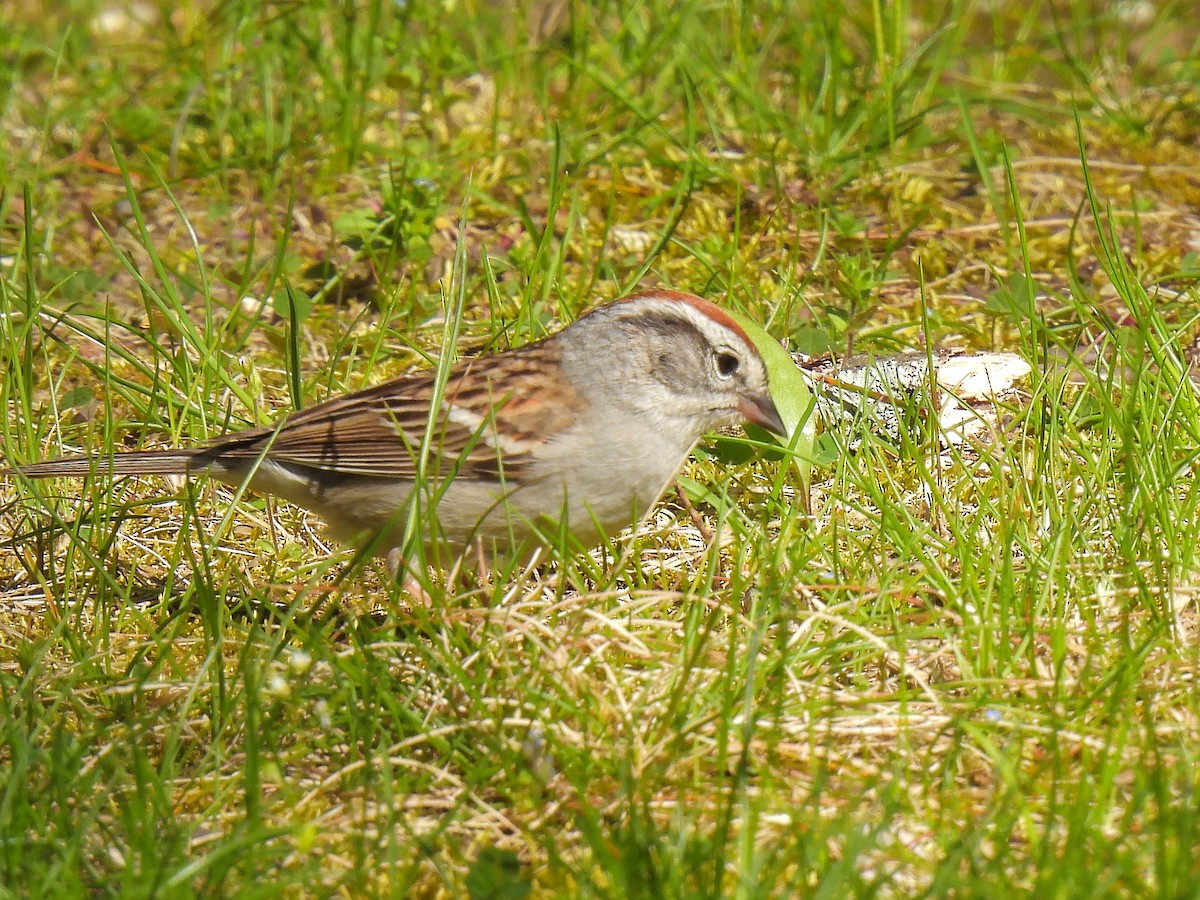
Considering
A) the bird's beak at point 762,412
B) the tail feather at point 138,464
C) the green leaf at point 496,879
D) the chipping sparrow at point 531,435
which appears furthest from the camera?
the bird's beak at point 762,412

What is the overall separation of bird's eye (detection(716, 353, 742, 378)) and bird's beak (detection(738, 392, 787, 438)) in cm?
8

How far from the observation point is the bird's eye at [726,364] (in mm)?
4008

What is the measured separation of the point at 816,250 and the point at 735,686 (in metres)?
2.66

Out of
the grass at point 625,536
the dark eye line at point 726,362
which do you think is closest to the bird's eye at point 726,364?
the dark eye line at point 726,362

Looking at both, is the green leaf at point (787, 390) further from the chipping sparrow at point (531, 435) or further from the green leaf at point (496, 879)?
the green leaf at point (496, 879)

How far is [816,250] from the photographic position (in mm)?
5277

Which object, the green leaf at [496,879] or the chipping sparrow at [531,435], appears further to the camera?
the chipping sparrow at [531,435]

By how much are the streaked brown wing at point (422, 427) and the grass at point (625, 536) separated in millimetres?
271

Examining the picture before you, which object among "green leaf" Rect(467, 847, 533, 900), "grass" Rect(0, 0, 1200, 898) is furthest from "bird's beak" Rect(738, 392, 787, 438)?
"green leaf" Rect(467, 847, 533, 900)

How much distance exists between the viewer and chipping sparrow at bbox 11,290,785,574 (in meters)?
3.73

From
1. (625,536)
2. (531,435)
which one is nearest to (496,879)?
(531,435)

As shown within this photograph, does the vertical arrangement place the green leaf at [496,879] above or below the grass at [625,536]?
below

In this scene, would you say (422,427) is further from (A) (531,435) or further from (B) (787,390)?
(B) (787,390)

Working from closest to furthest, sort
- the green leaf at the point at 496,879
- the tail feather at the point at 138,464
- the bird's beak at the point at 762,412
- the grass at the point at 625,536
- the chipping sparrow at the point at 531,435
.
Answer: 1. the green leaf at the point at 496,879
2. the grass at the point at 625,536
3. the chipping sparrow at the point at 531,435
4. the tail feather at the point at 138,464
5. the bird's beak at the point at 762,412
